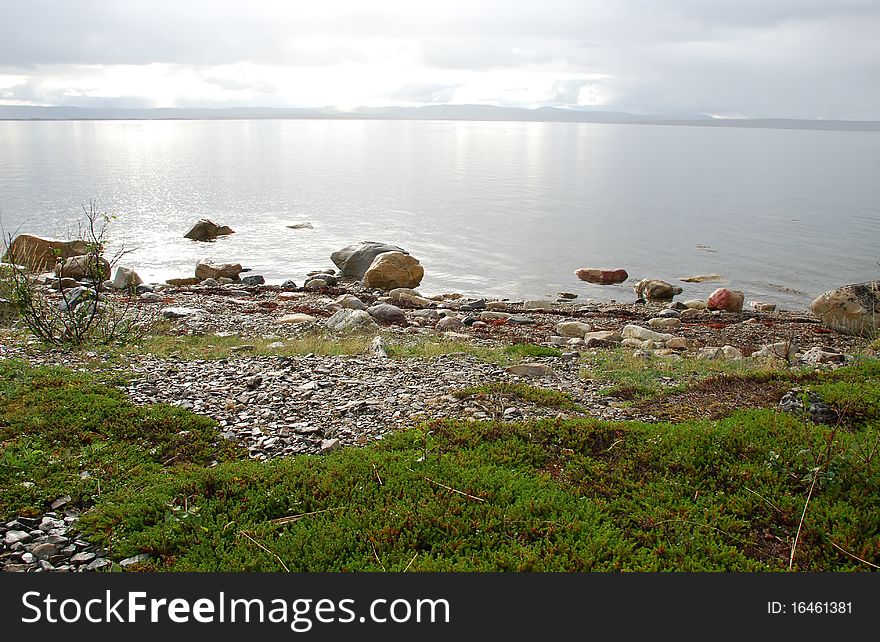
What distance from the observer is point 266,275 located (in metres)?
33.5

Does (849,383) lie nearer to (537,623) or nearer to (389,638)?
(537,623)

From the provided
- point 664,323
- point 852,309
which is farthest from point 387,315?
point 852,309

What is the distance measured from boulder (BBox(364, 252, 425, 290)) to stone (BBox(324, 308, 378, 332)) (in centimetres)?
1134

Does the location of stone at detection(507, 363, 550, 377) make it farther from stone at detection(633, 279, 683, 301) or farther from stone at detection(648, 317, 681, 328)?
stone at detection(633, 279, 683, 301)

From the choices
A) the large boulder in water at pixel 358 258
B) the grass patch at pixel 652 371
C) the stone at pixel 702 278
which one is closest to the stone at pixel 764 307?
the stone at pixel 702 278

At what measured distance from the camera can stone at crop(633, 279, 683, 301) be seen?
30.9 m

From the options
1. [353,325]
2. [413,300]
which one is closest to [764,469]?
[353,325]

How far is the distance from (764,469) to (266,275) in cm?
2968

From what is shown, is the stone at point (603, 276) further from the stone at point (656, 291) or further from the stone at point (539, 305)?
the stone at point (539, 305)

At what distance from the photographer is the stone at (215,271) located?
105 feet

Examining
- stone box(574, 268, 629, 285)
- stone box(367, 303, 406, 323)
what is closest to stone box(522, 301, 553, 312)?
stone box(574, 268, 629, 285)

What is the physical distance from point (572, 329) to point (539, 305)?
6486 mm

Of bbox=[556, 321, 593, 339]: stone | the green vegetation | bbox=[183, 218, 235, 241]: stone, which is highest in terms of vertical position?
bbox=[183, 218, 235, 241]: stone

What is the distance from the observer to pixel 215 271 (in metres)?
32.0
